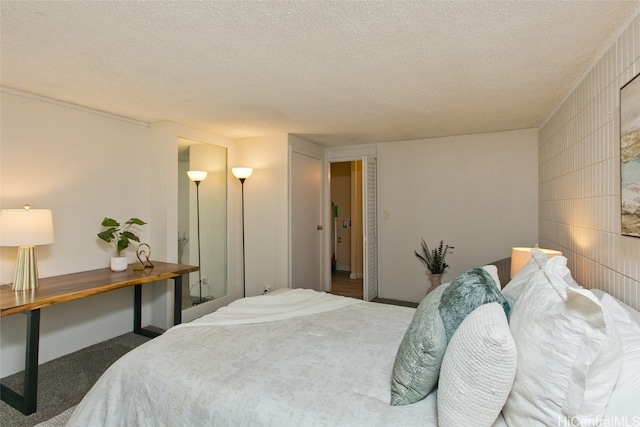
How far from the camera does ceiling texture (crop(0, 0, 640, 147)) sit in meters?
1.50

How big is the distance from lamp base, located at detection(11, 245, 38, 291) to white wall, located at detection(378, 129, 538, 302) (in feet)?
12.3

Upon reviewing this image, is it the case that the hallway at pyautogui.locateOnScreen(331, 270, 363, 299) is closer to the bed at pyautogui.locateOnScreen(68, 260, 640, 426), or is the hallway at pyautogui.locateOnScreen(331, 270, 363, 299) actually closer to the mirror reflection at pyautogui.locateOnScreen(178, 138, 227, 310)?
the mirror reflection at pyautogui.locateOnScreen(178, 138, 227, 310)

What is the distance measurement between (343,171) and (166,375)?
19.0 ft

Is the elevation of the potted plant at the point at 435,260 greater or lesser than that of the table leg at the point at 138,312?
greater

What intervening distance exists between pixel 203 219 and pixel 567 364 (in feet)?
12.2

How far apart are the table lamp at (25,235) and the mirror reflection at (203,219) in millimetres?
1319

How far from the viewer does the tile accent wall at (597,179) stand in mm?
1595

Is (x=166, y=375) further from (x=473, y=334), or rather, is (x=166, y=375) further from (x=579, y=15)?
(x=579, y=15)

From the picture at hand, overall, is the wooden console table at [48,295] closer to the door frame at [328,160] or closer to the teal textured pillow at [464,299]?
the door frame at [328,160]

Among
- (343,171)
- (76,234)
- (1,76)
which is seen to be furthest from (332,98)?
(343,171)

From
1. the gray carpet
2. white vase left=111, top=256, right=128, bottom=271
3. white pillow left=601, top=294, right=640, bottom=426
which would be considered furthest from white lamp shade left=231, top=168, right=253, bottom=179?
white pillow left=601, top=294, right=640, bottom=426

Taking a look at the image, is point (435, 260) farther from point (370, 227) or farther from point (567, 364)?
point (567, 364)

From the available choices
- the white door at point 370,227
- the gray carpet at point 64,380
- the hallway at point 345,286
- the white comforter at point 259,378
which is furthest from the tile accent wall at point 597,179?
the gray carpet at point 64,380

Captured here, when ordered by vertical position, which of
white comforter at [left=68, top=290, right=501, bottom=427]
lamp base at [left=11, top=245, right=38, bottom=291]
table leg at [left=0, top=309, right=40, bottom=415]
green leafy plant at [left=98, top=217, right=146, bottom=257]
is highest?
green leafy plant at [left=98, top=217, right=146, bottom=257]
